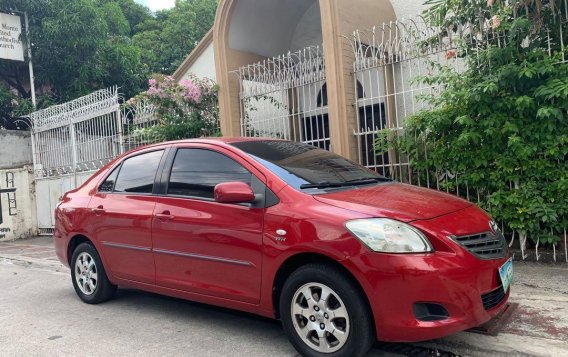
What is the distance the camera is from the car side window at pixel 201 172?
157 inches

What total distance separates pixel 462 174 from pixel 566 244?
1351 millimetres

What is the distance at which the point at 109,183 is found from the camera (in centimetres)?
509

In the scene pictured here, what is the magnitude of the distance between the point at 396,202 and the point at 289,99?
189 inches

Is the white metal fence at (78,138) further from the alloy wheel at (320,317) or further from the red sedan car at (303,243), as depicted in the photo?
the alloy wheel at (320,317)

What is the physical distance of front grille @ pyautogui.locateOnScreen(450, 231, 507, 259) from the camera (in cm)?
316

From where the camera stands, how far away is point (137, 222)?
445cm

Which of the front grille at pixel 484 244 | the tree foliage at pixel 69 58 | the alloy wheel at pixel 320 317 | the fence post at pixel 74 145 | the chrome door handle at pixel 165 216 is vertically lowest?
the alloy wheel at pixel 320 317

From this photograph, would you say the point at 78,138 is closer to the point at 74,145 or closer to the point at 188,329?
the point at 74,145

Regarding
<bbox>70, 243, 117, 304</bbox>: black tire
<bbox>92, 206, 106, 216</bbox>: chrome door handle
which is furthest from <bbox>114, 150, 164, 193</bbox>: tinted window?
<bbox>70, 243, 117, 304</bbox>: black tire

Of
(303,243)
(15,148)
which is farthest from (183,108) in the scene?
(303,243)

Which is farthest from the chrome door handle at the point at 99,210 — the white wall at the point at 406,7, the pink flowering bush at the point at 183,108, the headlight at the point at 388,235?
the white wall at the point at 406,7

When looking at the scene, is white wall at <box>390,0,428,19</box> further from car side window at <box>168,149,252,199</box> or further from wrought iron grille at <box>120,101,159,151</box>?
car side window at <box>168,149,252,199</box>

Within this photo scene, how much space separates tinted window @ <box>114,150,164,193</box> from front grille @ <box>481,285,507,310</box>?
2.98m

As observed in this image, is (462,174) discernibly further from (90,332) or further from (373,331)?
(90,332)
